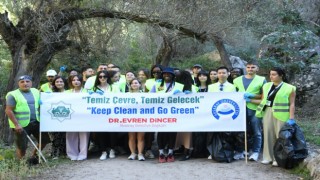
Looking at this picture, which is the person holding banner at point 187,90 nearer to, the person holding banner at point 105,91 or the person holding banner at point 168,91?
the person holding banner at point 168,91

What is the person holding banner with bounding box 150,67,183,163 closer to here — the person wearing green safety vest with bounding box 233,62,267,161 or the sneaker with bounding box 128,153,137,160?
the sneaker with bounding box 128,153,137,160

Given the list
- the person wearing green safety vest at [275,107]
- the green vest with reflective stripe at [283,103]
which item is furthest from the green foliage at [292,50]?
the green vest with reflective stripe at [283,103]

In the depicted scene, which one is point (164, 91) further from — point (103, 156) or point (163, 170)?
point (103, 156)

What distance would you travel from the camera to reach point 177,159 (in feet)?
27.1

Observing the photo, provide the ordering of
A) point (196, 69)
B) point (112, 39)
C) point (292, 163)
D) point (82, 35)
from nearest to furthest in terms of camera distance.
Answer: point (292, 163) < point (196, 69) < point (82, 35) < point (112, 39)

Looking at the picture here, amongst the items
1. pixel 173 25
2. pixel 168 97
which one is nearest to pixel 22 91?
pixel 168 97

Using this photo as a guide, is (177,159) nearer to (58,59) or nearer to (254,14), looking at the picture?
(58,59)

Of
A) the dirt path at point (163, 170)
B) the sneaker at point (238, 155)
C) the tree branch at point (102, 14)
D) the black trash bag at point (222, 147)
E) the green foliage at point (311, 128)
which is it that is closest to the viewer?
the dirt path at point (163, 170)

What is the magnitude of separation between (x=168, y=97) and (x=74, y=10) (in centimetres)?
414

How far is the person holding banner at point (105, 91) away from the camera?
8363 mm

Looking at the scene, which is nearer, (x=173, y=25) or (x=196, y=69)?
(x=196, y=69)

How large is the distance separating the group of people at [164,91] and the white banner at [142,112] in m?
0.18

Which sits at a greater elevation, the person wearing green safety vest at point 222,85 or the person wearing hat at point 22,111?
the person wearing green safety vest at point 222,85

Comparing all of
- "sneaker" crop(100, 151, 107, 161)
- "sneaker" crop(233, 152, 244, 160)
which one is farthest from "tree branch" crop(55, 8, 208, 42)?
"sneaker" crop(233, 152, 244, 160)
